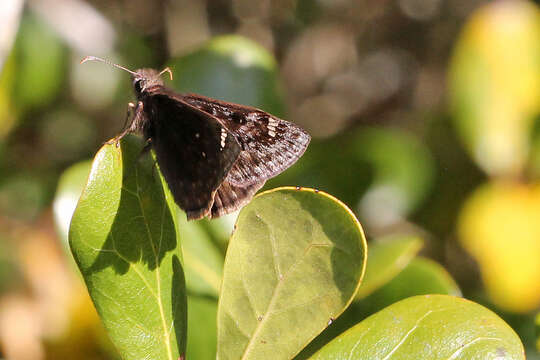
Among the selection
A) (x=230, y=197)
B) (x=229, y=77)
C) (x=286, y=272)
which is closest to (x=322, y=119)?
(x=229, y=77)

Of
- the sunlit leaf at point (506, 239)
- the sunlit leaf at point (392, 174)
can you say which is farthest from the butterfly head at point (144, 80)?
the sunlit leaf at point (506, 239)

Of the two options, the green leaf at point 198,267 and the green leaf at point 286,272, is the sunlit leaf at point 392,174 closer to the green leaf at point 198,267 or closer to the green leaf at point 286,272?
the green leaf at point 198,267

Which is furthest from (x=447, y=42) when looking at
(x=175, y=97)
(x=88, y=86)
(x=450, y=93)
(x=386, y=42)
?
(x=175, y=97)

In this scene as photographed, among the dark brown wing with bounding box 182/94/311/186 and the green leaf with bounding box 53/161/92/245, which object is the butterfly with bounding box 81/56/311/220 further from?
the green leaf with bounding box 53/161/92/245

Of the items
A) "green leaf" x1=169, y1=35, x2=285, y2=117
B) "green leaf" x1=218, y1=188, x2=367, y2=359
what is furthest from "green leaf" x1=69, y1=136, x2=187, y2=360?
"green leaf" x1=169, y1=35, x2=285, y2=117

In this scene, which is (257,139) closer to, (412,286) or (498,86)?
(412,286)

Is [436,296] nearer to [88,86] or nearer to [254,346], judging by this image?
[254,346]
